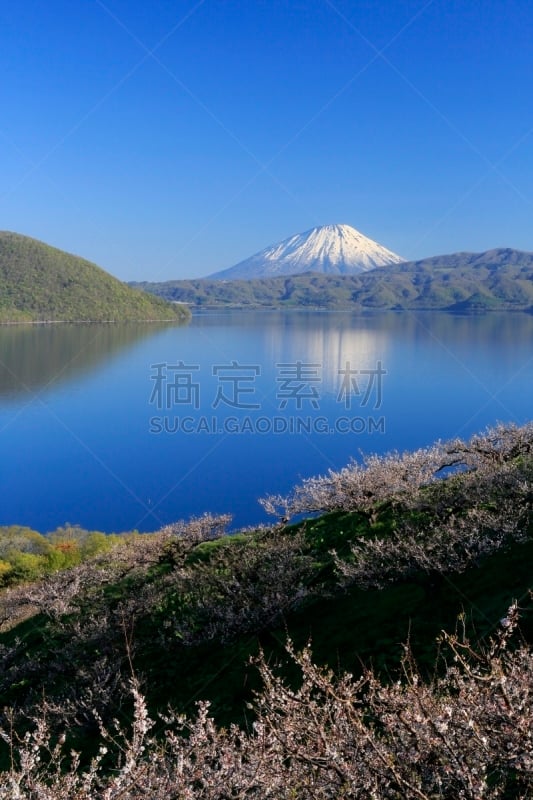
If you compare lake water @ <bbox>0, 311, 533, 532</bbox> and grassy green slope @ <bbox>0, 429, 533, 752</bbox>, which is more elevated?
grassy green slope @ <bbox>0, 429, 533, 752</bbox>

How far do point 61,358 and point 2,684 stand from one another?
112m

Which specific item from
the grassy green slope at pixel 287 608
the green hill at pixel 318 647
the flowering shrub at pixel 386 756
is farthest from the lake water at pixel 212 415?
the flowering shrub at pixel 386 756

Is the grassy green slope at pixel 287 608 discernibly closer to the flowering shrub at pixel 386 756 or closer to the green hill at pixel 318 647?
the green hill at pixel 318 647

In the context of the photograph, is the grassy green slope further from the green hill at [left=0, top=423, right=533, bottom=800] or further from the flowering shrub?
the flowering shrub

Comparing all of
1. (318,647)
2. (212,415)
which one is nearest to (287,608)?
(318,647)

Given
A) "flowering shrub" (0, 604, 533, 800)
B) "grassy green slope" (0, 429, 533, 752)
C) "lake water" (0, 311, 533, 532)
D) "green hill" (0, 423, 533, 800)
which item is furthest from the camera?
"lake water" (0, 311, 533, 532)

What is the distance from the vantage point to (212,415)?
72.0 meters

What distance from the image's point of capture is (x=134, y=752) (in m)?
4.71

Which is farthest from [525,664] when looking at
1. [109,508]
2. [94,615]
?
[109,508]

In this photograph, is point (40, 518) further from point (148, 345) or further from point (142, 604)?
point (148, 345)

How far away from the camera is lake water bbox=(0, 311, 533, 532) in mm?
50719

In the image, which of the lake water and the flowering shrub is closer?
the flowering shrub

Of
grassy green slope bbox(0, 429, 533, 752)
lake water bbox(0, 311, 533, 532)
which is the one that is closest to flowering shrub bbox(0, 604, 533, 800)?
grassy green slope bbox(0, 429, 533, 752)

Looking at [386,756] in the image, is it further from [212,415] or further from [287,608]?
[212,415]
